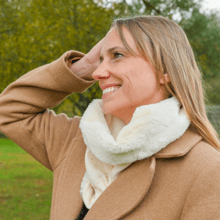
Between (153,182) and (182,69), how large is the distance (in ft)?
2.31

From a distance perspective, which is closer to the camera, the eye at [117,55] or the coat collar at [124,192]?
the coat collar at [124,192]

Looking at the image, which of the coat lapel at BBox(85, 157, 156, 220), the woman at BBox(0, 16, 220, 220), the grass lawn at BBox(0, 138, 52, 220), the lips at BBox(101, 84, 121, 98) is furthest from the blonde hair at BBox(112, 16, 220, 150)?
the grass lawn at BBox(0, 138, 52, 220)

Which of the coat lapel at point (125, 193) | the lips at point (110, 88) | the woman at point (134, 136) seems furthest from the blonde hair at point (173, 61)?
the coat lapel at point (125, 193)

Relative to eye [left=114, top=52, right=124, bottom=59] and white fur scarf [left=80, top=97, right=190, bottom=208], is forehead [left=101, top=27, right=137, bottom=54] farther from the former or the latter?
white fur scarf [left=80, top=97, right=190, bottom=208]

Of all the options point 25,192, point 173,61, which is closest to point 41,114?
point 173,61

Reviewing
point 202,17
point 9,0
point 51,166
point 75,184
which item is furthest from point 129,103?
point 9,0

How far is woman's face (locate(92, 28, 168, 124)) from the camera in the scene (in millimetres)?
1833

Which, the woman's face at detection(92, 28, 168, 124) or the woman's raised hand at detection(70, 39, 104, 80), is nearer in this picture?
the woman's face at detection(92, 28, 168, 124)

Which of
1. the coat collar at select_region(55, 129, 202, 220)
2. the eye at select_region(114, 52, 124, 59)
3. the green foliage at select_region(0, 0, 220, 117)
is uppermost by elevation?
the eye at select_region(114, 52, 124, 59)

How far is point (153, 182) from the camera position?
1.70 metres

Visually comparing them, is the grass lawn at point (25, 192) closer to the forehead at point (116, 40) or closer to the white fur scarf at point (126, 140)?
the white fur scarf at point (126, 140)

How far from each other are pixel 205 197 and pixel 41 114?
1.38 metres

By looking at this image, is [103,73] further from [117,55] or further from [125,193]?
[125,193]

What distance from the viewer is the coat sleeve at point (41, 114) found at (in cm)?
223
